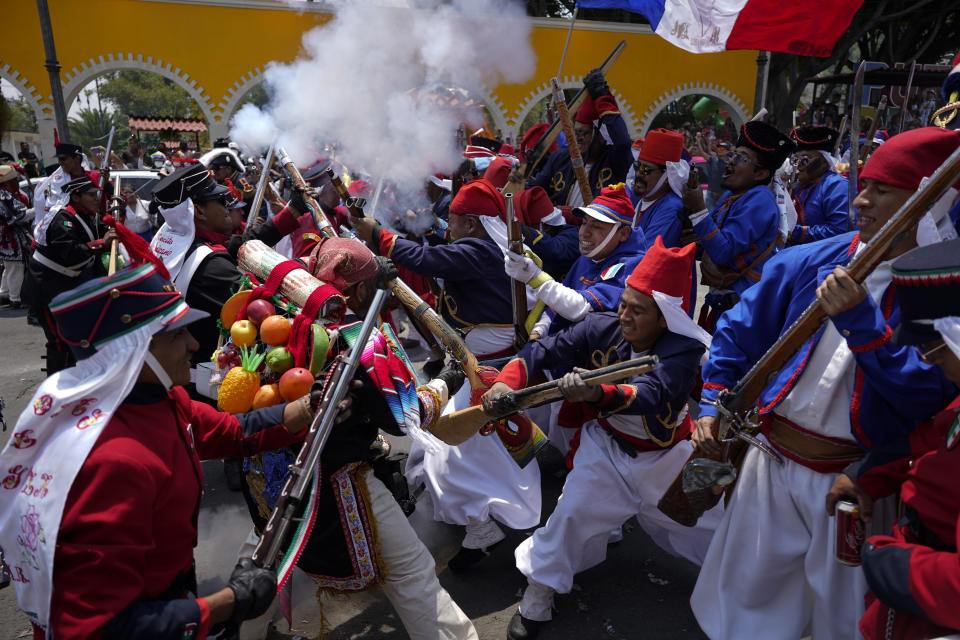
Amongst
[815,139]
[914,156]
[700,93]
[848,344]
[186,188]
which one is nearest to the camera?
[848,344]

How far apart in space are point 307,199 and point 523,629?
10.8 ft

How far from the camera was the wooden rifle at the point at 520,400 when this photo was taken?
256 centimetres

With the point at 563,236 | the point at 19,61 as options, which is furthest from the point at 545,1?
the point at 563,236

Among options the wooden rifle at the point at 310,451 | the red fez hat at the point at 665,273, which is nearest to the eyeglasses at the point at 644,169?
the red fez hat at the point at 665,273

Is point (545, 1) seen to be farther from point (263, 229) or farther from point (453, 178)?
point (263, 229)

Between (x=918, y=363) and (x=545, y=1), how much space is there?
1824 centimetres

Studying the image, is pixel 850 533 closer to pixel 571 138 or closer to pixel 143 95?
pixel 571 138

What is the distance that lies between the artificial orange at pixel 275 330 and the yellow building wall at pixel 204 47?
13.4 meters

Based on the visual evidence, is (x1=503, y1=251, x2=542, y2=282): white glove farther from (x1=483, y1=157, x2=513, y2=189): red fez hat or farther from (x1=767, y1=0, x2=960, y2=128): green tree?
(x1=767, y1=0, x2=960, y2=128): green tree

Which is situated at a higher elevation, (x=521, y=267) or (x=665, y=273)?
A: (x=665, y=273)

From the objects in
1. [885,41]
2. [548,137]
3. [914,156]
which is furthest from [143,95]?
[914,156]

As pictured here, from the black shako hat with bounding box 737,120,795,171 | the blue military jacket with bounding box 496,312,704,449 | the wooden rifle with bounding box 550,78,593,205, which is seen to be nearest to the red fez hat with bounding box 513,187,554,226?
the wooden rifle with bounding box 550,78,593,205

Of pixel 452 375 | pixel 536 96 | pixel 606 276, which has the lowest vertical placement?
pixel 536 96

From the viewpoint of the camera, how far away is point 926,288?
6.12 feet
